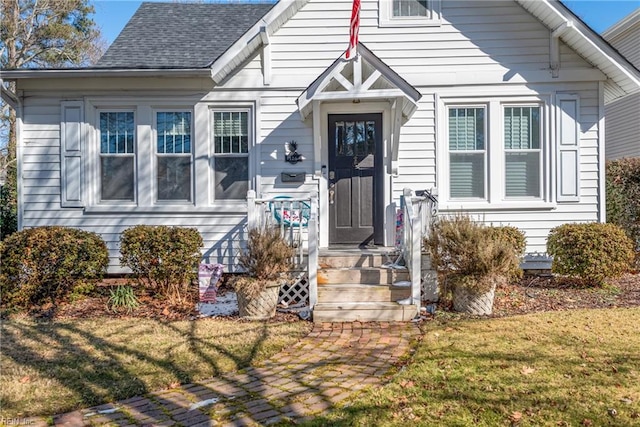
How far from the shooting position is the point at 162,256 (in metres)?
6.60

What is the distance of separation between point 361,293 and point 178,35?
6.90 meters

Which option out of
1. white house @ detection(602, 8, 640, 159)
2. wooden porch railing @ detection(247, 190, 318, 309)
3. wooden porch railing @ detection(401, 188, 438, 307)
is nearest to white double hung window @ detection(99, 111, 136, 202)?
wooden porch railing @ detection(247, 190, 318, 309)

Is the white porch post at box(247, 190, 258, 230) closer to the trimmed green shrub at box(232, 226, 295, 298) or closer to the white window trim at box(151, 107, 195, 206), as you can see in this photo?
the trimmed green shrub at box(232, 226, 295, 298)

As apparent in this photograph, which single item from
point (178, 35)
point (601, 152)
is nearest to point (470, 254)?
point (601, 152)

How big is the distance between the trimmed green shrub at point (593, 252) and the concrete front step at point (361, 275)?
A: 9.24ft

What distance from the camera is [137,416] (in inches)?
120

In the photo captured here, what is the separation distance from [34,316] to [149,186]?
283 centimetres

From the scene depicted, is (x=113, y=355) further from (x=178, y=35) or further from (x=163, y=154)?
A: (x=178, y=35)

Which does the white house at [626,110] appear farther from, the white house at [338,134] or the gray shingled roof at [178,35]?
the gray shingled roof at [178,35]

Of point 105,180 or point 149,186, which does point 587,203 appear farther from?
point 105,180

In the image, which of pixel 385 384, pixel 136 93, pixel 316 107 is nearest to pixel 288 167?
pixel 316 107

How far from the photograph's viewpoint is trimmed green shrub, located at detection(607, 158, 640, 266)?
29.9ft

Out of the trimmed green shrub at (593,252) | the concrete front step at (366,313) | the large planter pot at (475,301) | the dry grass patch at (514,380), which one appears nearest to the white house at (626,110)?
the trimmed green shrub at (593,252)

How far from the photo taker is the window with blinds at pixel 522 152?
309 inches
